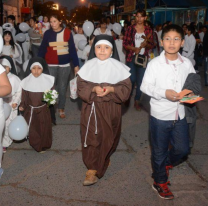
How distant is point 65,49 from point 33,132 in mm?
2136

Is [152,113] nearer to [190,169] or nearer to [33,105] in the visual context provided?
[190,169]

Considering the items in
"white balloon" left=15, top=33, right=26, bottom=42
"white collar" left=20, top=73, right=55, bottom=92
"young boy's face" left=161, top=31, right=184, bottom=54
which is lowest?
"white collar" left=20, top=73, right=55, bottom=92

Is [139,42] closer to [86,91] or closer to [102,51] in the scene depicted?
[102,51]

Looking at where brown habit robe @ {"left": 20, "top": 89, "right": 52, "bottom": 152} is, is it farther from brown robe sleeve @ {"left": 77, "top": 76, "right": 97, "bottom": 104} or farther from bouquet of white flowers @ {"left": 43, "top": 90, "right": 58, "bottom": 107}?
brown robe sleeve @ {"left": 77, "top": 76, "right": 97, "bottom": 104}

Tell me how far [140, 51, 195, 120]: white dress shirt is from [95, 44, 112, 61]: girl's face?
0.65 metres

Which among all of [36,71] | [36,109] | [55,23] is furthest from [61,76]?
[36,109]

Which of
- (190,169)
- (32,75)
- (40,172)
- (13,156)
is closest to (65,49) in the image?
(32,75)

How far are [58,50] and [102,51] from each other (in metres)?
2.71

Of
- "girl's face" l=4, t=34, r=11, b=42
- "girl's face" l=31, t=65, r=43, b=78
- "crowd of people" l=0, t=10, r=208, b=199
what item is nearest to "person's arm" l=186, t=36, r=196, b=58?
"girl's face" l=4, t=34, r=11, b=42

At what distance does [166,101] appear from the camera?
12.3 feet

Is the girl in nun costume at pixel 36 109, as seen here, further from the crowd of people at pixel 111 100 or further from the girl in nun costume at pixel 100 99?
the girl in nun costume at pixel 100 99

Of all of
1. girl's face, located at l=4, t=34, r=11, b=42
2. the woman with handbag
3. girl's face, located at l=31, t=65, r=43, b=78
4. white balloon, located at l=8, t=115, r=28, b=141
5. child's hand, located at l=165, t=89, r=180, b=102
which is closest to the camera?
child's hand, located at l=165, t=89, r=180, b=102

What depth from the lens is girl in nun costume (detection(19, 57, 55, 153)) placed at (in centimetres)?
527

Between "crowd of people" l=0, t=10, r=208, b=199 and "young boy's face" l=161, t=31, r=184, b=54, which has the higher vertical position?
"young boy's face" l=161, t=31, r=184, b=54
